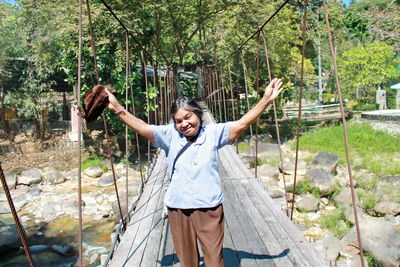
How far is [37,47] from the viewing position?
9.09 metres

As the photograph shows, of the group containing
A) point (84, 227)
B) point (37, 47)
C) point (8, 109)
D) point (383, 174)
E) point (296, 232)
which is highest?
point (37, 47)

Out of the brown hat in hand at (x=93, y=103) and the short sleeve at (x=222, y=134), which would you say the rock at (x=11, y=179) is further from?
the short sleeve at (x=222, y=134)

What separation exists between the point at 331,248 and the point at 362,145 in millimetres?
5400

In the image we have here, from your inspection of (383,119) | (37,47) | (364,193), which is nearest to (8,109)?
(37,47)

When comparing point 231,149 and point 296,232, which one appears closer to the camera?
point 296,232

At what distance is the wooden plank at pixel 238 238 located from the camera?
1.76m

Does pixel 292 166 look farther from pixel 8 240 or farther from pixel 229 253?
pixel 229 253

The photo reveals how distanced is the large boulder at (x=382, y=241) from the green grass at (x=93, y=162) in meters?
6.91

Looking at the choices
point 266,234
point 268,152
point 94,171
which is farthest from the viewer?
point 94,171

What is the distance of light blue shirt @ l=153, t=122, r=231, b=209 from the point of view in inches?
53.8

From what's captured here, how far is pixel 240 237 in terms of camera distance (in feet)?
6.60

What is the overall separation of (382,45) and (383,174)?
293 inches

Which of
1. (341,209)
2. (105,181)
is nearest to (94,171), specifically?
(105,181)

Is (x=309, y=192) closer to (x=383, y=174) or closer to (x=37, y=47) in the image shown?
(x=383, y=174)
